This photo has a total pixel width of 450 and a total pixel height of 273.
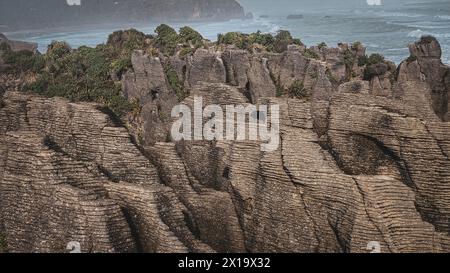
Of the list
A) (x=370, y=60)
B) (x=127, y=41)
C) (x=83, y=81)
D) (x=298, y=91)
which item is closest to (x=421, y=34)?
(x=370, y=60)

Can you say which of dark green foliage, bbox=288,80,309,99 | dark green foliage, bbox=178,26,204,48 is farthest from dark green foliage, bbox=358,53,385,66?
dark green foliage, bbox=178,26,204,48

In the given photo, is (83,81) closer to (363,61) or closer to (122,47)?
(122,47)

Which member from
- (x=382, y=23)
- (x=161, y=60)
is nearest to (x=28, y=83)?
(x=161, y=60)

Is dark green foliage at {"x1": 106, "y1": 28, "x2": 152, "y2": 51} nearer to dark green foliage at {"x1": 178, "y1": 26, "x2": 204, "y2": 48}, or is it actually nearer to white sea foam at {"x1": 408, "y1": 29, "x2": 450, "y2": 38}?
dark green foliage at {"x1": 178, "y1": 26, "x2": 204, "y2": 48}

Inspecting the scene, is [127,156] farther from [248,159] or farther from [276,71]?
[276,71]

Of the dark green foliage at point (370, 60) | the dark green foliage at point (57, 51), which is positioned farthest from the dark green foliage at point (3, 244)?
the dark green foliage at point (57, 51)

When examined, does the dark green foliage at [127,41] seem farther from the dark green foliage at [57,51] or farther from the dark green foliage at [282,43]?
the dark green foliage at [282,43]
